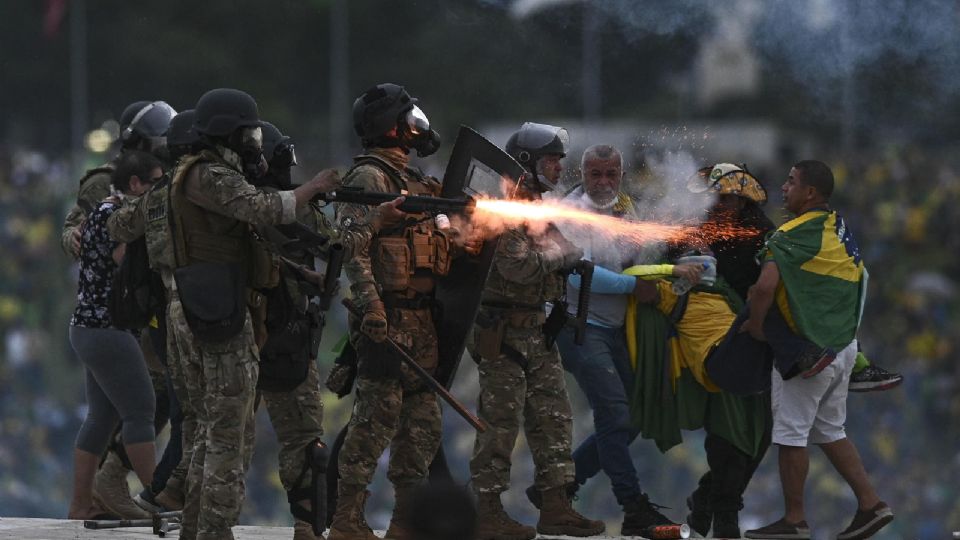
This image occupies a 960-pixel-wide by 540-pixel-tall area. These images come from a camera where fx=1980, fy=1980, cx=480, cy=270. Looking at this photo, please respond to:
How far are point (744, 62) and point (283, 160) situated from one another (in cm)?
1020

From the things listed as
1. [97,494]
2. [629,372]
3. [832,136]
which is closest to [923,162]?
[832,136]

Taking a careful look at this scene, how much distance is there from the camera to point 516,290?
8578mm

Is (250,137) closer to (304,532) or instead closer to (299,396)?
(299,396)

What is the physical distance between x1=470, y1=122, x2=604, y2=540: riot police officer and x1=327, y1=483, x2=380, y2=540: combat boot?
2.19 feet

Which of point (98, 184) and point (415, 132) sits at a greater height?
point (415, 132)

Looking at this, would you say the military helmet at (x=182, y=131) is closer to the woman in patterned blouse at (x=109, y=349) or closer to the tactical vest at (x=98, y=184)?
the woman in patterned blouse at (x=109, y=349)

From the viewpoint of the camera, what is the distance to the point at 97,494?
30.6 feet

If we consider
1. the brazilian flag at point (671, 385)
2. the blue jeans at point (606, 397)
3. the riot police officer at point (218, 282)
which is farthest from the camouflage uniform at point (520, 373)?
the riot police officer at point (218, 282)

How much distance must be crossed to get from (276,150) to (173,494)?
179cm

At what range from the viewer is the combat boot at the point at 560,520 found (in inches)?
340

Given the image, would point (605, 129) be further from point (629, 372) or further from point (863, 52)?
point (629, 372)

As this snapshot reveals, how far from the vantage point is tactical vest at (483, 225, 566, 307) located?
858 cm

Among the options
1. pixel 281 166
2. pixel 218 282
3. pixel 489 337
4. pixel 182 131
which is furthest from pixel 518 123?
pixel 218 282

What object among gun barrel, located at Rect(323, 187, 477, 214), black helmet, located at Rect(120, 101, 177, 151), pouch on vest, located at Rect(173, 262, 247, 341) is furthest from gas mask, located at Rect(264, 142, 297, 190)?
black helmet, located at Rect(120, 101, 177, 151)
